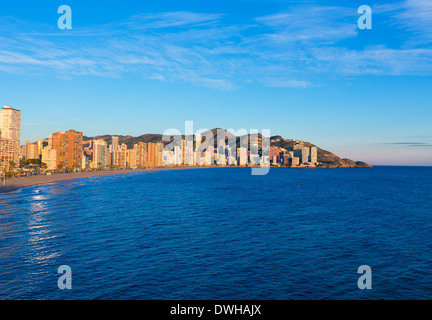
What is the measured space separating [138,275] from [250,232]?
28.0m

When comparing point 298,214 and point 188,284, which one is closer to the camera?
point 188,284

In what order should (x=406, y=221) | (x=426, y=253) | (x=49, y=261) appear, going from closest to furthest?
(x=49, y=261)
(x=426, y=253)
(x=406, y=221)

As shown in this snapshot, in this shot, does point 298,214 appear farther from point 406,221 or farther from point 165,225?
point 165,225

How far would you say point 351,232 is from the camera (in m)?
59.3

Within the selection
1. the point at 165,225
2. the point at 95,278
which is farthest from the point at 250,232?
the point at 95,278

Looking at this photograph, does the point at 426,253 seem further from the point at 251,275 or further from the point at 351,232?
the point at 251,275

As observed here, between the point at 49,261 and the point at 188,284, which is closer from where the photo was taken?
the point at 188,284

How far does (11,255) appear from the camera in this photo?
41.2m

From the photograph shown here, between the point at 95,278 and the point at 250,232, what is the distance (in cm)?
3139
